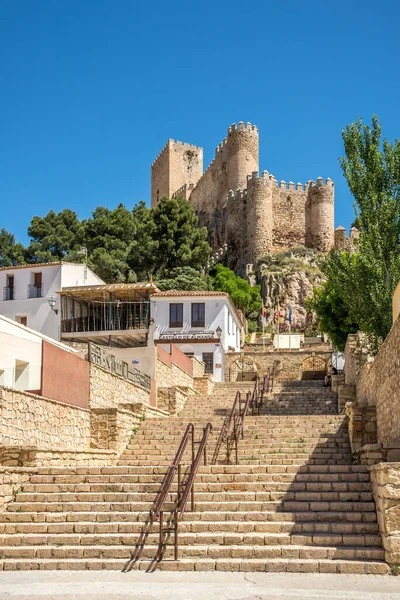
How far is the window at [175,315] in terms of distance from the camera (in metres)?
36.1

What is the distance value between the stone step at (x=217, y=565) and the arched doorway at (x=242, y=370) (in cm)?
2740

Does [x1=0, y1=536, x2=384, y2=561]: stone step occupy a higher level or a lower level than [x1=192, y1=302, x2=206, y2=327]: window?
lower

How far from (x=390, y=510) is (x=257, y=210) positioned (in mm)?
56003

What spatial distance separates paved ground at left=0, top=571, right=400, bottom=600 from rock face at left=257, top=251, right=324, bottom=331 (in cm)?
4707

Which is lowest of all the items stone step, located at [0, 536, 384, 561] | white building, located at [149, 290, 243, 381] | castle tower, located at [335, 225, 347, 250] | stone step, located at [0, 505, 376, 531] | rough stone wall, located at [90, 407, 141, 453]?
stone step, located at [0, 536, 384, 561]

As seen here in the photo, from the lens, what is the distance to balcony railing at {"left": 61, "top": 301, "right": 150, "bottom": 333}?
34.9m

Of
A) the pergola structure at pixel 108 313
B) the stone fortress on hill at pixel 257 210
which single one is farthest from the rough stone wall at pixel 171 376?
the stone fortress on hill at pixel 257 210

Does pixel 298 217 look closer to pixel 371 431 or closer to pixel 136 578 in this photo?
pixel 371 431

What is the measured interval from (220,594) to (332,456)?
22.3 ft

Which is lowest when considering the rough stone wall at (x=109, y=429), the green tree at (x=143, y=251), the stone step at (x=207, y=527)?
the stone step at (x=207, y=527)

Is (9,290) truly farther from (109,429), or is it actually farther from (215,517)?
(215,517)

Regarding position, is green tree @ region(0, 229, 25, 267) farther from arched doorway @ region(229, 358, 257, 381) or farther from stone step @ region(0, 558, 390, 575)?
stone step @ region(0, 558, 390, 575)

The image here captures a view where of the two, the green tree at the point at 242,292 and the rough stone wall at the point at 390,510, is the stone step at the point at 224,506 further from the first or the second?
the green tree at the point at 242,292

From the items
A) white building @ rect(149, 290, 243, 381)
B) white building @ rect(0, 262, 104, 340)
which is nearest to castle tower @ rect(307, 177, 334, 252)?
white building @ rect(149, 290, 243, 381)
